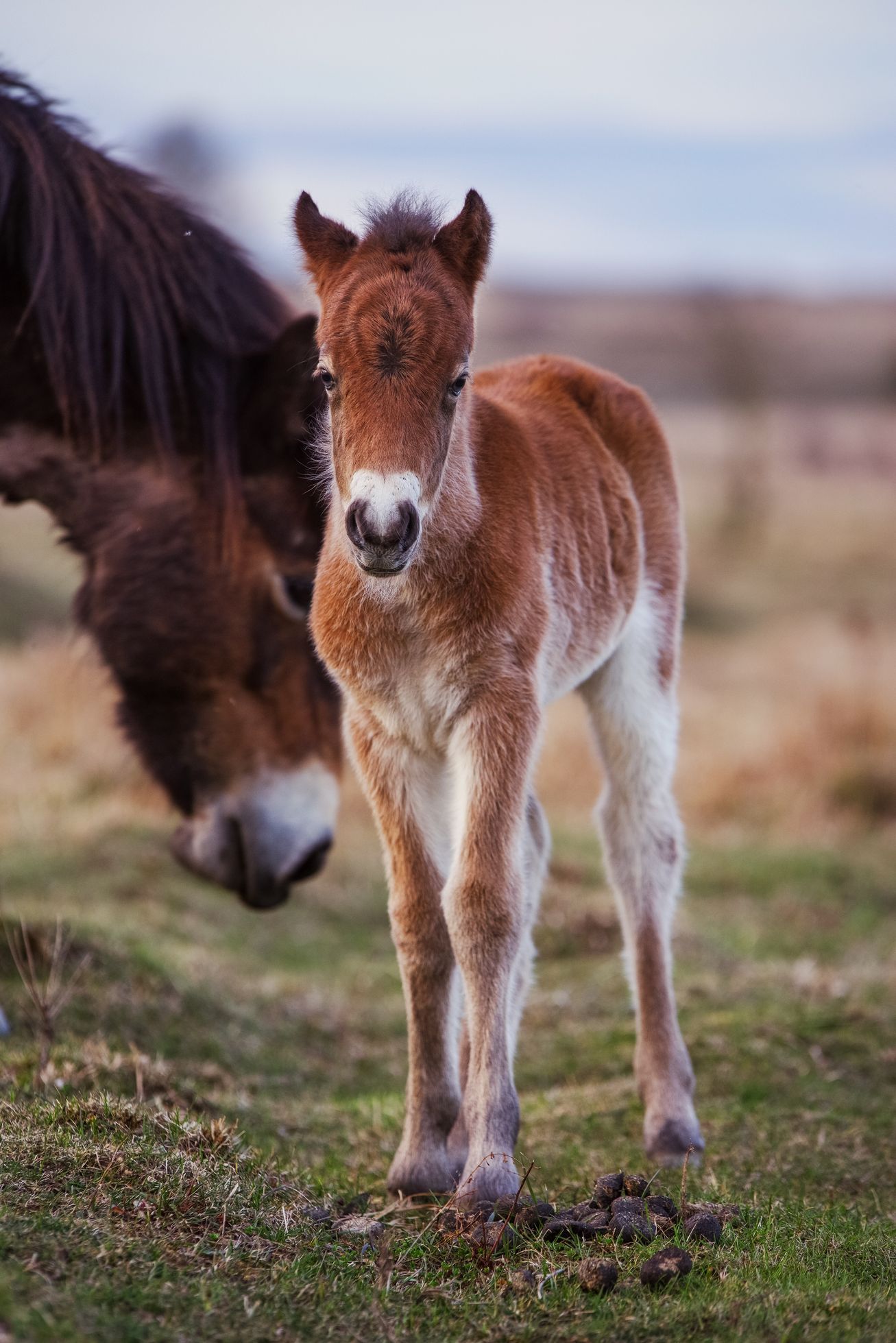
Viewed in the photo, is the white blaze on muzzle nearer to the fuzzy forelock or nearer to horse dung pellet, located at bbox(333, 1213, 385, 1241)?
the fuzzy forelock

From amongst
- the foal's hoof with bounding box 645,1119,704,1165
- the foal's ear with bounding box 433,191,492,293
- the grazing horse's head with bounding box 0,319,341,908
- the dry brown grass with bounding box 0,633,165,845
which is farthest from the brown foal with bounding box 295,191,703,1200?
the dry brown grass with bounding box 0,633,165,845

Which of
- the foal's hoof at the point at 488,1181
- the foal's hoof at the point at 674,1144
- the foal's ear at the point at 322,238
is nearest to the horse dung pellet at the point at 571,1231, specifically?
the foal's hoof at the point at 488,1181

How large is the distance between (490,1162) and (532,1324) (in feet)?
2.42

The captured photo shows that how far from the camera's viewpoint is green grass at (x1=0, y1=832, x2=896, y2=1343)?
3004mm

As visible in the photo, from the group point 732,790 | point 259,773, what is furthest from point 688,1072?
point 732,790

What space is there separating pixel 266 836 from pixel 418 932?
5.12ft

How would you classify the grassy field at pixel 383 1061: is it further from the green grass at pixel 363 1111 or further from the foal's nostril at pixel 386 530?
the foal's nostril at pixel 386 530

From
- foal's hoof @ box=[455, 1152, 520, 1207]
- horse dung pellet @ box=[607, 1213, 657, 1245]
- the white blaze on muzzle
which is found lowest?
foal's hoof @ box=[455, 1152, 520, 1207]

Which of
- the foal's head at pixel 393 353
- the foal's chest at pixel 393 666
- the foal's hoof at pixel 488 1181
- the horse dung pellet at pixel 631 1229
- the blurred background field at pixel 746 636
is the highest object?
the foal's head at pixel 393 353

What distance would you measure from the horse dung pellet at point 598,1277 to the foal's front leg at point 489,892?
23.3 inches

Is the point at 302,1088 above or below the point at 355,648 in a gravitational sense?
below

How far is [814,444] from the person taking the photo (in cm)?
4512

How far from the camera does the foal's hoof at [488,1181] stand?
366 cm

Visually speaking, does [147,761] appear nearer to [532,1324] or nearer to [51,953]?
[51,953]
